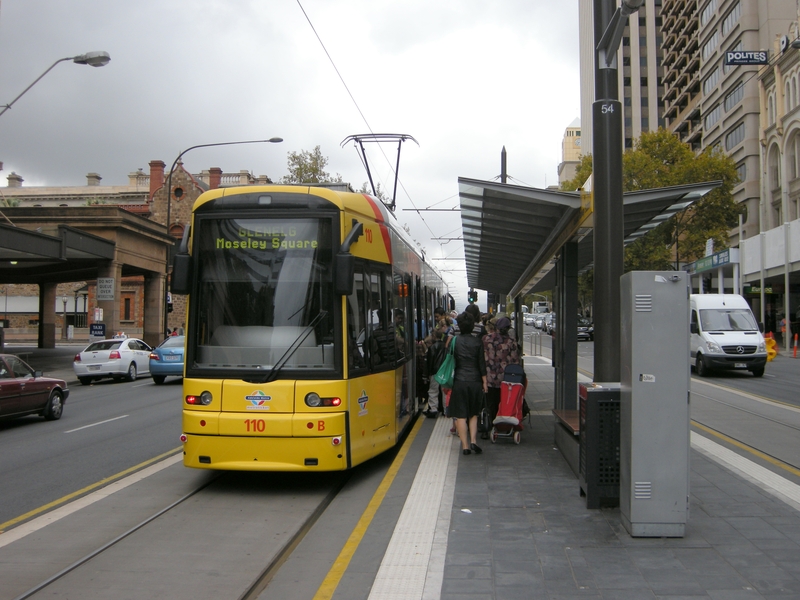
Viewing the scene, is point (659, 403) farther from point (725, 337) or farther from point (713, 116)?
point (713, 116)

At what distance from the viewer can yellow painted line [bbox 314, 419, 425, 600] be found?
493cm

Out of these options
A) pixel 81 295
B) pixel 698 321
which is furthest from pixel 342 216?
pixel 81 295

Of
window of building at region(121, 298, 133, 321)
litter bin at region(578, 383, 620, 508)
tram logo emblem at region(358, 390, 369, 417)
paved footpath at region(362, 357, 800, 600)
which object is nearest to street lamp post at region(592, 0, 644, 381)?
litter bin at region(578, 383, 620, 508)

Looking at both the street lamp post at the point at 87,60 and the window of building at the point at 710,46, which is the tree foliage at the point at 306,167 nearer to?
the street lamp post at the point at 87,60

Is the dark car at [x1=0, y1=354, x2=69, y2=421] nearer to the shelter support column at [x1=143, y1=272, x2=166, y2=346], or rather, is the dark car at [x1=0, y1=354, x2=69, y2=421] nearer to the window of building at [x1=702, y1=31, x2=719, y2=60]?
the shelter support column at [x1=143, y1=272, x2=166, y2=346]

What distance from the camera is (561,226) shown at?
10.2 meters

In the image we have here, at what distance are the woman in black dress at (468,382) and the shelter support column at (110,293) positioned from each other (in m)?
24.3

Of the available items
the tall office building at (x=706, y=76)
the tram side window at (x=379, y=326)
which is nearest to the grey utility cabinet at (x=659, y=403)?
the tram side window at (x=379, y=326)

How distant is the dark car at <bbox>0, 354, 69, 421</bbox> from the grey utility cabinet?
36.4 ft

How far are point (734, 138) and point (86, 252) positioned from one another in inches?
1902

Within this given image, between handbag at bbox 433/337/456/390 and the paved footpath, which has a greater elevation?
handbag at bbox 433/337/456/390

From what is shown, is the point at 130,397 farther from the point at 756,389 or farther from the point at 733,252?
the point at 733,252

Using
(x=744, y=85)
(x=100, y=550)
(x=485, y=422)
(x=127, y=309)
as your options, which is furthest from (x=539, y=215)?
(x=127, y=309)

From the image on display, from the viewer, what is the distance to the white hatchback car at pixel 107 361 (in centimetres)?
2386
